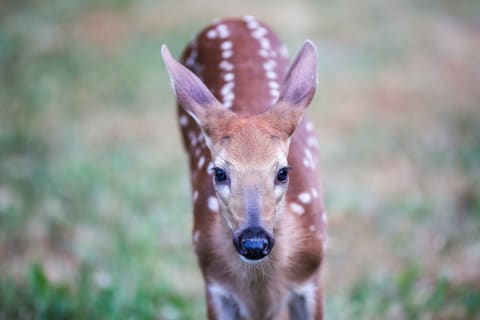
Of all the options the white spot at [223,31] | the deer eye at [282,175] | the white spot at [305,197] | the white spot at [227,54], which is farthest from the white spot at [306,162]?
the white spot at [223,31]

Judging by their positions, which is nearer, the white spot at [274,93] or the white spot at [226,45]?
the white spot at [274,93]

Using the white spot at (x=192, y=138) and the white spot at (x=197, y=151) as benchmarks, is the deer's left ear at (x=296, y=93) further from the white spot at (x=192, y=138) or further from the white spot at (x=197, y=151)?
the white spot at (x=192, y=138)

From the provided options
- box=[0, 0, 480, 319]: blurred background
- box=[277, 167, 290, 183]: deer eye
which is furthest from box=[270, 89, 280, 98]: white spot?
box=[0, 0, 480, 319]: blurred background

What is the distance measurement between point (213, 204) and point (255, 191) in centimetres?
67

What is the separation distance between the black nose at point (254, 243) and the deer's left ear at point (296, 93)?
0.69m

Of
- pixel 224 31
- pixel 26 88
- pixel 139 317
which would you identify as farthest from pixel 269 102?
pixel 26 88

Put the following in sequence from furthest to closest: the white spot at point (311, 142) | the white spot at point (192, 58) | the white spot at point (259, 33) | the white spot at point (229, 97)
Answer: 1. the white spot at point (192, 58)
2. the white spot at point (259, 33)
3. the white spot at point (311, 142)
4. the white spot at point (229, 97)

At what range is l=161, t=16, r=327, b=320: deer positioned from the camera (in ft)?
12.5

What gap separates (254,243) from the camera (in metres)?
3.60

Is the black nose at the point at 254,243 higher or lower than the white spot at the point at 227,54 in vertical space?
lower

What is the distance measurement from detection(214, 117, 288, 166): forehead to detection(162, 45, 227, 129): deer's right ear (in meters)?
0.15

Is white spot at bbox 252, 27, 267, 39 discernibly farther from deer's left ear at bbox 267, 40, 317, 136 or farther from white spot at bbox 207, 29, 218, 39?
deer's left ear at bbox 267, 40, 317, 136

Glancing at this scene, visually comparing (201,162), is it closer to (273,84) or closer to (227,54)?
(273,84)

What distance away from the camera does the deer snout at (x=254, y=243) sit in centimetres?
360
